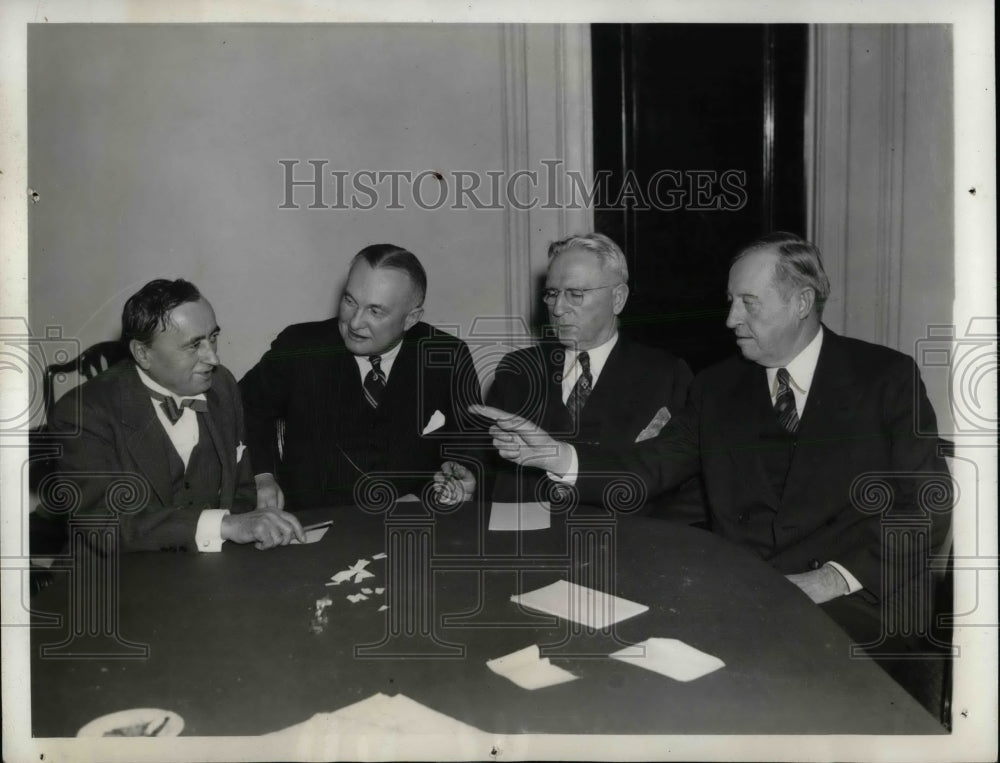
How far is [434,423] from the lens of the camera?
3270 mm

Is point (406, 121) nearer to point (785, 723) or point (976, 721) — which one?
point (785, 723)

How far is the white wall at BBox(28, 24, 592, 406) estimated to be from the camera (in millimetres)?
2713

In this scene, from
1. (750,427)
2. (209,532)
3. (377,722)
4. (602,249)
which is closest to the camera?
(377,722)

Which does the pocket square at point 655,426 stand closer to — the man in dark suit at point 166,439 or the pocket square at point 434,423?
the pocket square at point 434,423

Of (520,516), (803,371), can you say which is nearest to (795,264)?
(803,371)

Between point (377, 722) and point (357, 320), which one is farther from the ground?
point (357, 320)

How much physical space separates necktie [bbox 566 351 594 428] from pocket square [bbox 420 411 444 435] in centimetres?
50

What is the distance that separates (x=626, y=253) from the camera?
3270 mm

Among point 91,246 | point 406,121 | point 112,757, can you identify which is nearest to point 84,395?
point 91,246

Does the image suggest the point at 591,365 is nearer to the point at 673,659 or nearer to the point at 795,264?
the point at 795,264

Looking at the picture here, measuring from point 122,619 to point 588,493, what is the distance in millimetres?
1576

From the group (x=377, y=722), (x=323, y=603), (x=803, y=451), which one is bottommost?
(x=377, y=722)

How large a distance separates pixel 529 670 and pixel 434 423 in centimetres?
141

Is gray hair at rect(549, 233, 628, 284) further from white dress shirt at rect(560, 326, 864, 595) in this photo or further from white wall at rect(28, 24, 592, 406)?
white dress shirt at rect(560, 326, 864, 595)
